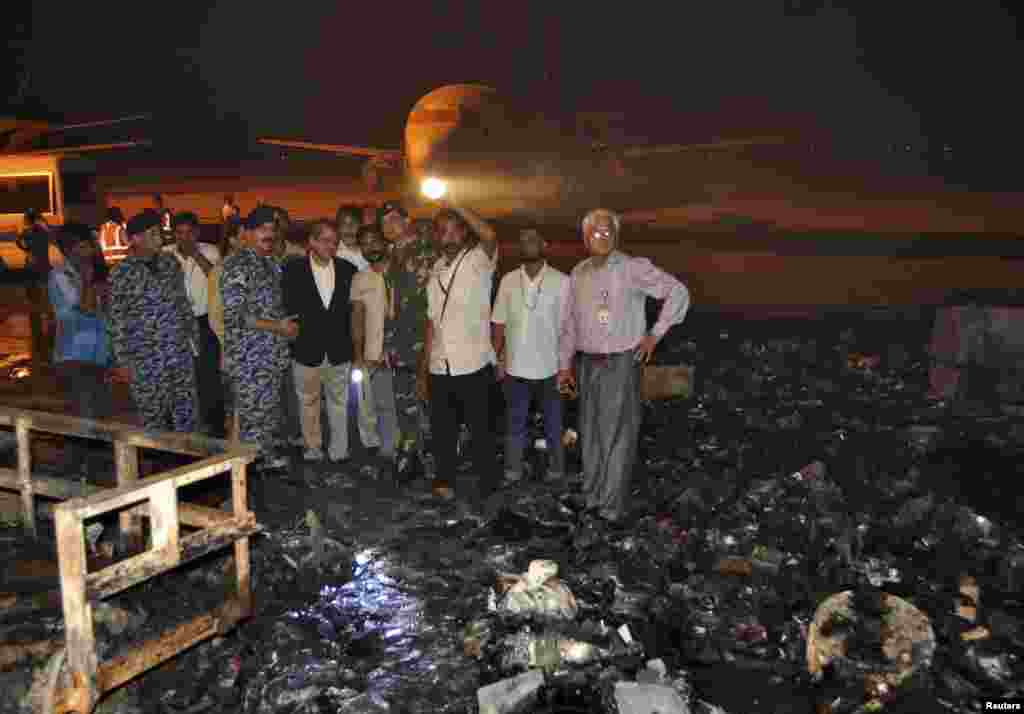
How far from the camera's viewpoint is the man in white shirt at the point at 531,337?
6.14 meters

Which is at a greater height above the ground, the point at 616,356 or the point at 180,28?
the point at 180,28

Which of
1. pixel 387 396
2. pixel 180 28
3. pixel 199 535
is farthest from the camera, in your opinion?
pixel 180 28

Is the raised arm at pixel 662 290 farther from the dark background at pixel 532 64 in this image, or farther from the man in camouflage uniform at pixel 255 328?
the dark background at pixel 532 64

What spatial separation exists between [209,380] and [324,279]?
4.88 feet

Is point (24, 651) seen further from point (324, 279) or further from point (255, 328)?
point (324, 279)

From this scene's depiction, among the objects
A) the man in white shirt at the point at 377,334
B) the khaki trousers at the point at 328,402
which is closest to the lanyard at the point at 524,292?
the man in white shirt at the point at 377,334

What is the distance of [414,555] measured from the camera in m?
5.33

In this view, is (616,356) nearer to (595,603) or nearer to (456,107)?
(595,603)

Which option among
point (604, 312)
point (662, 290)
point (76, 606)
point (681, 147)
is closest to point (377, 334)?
point (604, 312)

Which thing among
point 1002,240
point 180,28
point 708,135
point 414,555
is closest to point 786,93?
point 708,135

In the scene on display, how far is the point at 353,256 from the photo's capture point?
7.26m

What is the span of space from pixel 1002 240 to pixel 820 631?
15.5 metres

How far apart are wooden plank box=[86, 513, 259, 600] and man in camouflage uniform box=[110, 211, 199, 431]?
1851 millimetres

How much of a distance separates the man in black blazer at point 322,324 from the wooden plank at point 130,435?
1.98 m
